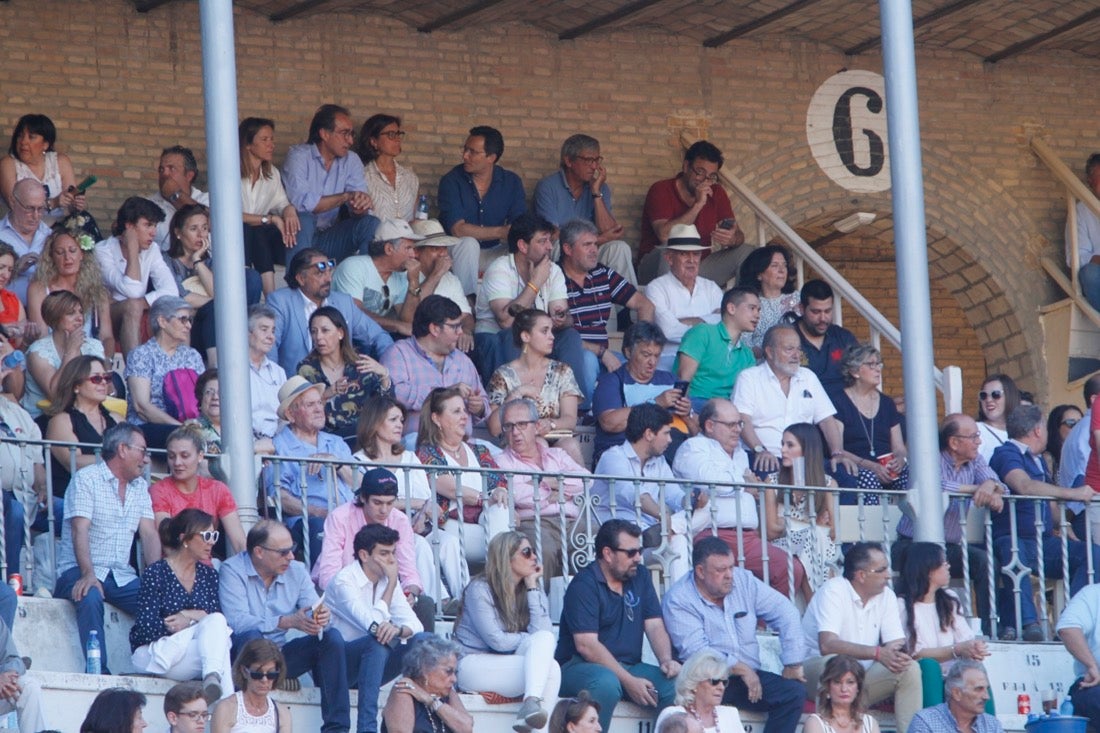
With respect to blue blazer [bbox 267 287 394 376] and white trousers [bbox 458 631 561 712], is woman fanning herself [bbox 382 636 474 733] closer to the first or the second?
white trousers [bbox 458 631 561 712]

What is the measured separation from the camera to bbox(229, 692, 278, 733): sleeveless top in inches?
347

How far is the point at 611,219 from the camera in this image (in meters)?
14.4

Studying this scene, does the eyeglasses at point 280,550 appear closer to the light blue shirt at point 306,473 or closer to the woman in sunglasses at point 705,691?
the light blue shirt at point 306,473

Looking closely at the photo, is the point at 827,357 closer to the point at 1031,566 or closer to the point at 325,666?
the point at 1031,566

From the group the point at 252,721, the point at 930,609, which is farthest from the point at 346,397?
the point at 930,609

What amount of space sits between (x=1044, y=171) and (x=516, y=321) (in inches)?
221

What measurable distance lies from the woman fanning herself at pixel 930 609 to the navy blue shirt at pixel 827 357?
2.54 meters

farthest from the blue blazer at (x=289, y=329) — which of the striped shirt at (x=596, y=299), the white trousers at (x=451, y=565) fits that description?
the white trousers at (x=451, y=565)

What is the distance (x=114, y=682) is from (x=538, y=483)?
240cm

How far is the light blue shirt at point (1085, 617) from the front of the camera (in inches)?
422

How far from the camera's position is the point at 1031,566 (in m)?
11.5

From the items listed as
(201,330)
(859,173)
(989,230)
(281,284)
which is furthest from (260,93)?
(989,230)

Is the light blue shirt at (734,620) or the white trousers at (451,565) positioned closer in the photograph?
the light blue shirt at (734,620)

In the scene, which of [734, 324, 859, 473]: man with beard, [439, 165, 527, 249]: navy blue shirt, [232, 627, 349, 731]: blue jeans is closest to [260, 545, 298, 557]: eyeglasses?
[232, 627, 349, 731]: blue jeans
